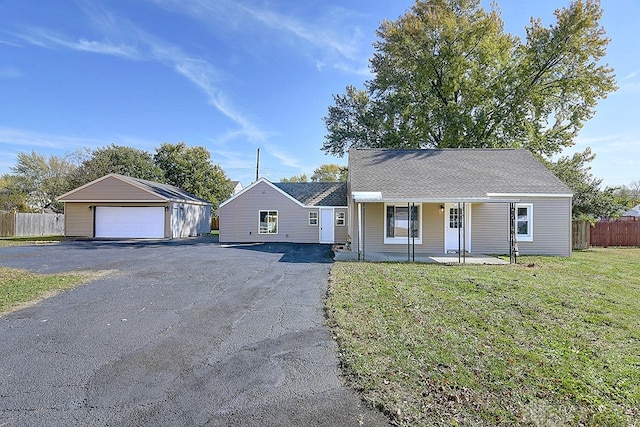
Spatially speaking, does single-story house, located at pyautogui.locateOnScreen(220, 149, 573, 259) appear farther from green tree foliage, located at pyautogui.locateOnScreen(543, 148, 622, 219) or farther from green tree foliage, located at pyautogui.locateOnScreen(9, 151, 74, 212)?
green tree foliage, located at pyautogui.locateOnScreen(9, 151, 74, 212)

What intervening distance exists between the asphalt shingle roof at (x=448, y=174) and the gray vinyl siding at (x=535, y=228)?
557 millimetres

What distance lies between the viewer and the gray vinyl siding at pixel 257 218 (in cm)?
2069

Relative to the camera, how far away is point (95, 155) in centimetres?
3500

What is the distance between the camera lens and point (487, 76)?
23.9m

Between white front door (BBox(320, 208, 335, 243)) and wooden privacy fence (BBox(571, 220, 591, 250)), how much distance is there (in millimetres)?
12762

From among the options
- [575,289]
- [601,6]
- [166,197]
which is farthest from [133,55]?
[601,6]

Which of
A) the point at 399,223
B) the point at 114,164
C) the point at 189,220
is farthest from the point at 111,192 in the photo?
the point at 399,223

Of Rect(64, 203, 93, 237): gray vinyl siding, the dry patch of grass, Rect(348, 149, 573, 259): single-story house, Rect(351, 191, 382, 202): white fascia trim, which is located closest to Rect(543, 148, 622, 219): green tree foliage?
Rect(348, 149, 573, 259): single-story house

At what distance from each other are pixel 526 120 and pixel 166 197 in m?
25.1

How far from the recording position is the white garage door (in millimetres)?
23062

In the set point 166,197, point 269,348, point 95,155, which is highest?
point 95,155

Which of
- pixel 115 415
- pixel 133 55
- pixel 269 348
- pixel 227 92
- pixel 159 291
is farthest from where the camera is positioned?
pixel 227 92

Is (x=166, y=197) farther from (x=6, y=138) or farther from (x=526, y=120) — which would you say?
(x=526, y=120)

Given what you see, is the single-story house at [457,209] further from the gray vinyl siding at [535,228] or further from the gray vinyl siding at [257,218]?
the gray vinyl siding at [257,218]
